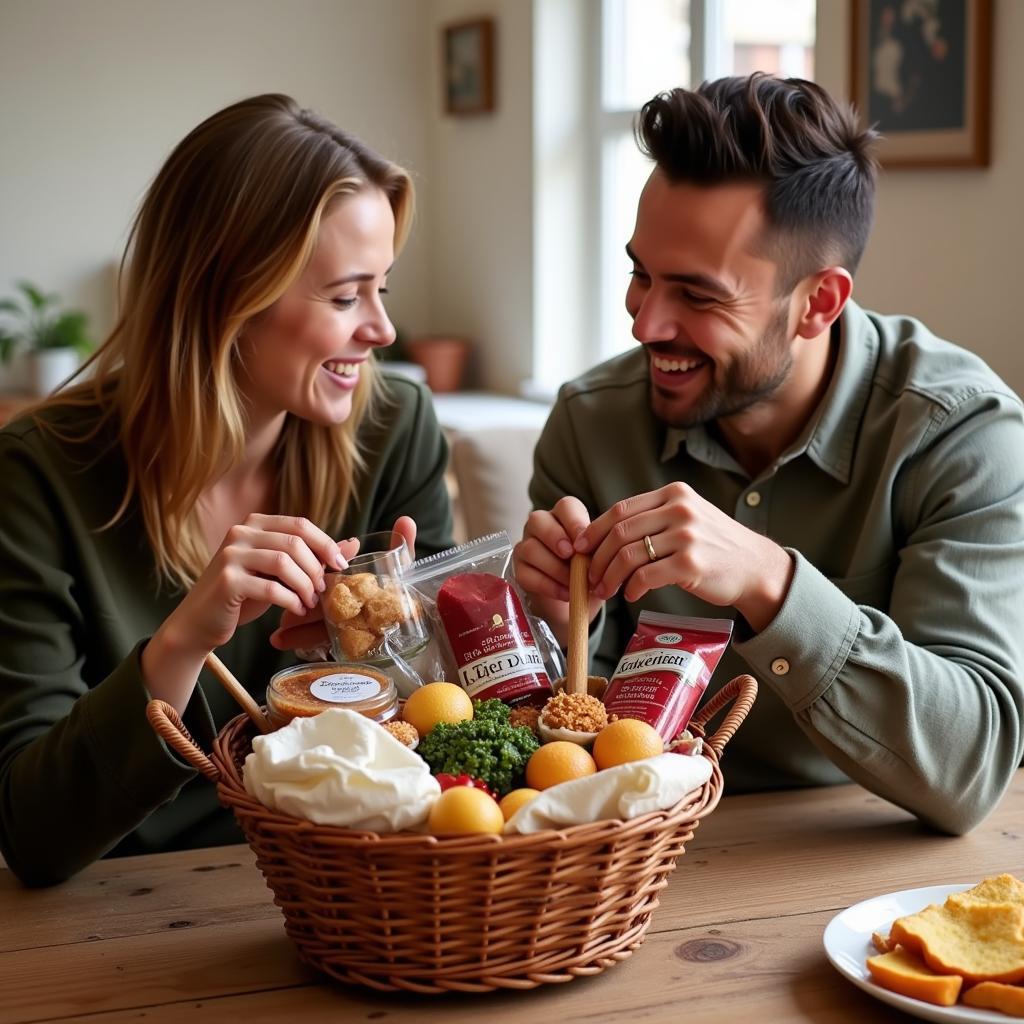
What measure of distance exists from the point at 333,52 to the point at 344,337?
12.3 ft

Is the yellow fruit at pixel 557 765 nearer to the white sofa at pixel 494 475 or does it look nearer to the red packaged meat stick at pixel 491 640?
the red packaged meat stick at pixel 491 640

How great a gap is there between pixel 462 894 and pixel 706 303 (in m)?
0.89

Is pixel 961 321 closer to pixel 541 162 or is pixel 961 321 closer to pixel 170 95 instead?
pixel 541 162

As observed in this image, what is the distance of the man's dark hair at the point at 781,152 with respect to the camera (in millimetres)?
1571

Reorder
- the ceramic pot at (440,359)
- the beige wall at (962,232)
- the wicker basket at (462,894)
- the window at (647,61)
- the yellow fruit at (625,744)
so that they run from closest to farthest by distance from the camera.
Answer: the wicker basket at (462,894), the yellow fruit at (625,744), the beige wall at (962,232), the window at (647,61), the ceramic pot at (440,359)

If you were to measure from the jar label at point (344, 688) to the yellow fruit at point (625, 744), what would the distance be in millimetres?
190

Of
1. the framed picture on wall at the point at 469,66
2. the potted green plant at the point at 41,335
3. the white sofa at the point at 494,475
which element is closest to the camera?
the white sofa at the point at 494,475

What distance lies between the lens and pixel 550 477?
1780mm

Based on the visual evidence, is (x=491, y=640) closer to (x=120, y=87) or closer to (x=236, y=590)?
(x=236, y=590)

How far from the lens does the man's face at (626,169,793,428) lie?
157 cm

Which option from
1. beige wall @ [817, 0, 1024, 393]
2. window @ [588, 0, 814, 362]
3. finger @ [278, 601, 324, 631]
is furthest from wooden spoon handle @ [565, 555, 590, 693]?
window @ [588, 0, 814, 362]

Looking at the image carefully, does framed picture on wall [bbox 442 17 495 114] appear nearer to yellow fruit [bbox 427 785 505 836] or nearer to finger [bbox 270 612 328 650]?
finger [bbox 270 612 328 650]

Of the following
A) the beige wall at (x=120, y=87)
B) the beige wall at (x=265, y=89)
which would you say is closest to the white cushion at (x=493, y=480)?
the beige wall at (x=265, y=89)

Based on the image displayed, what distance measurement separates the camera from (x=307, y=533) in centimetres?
120
